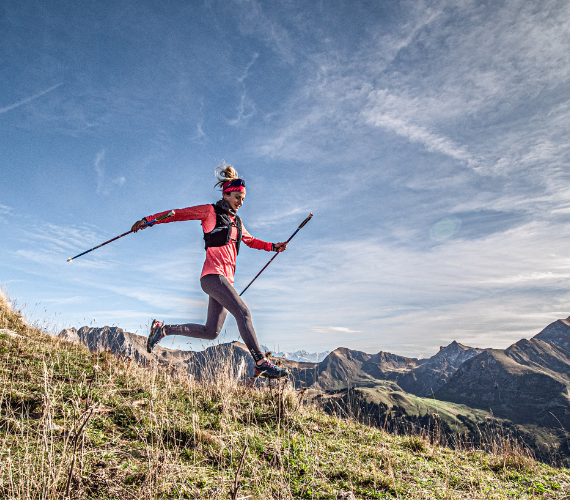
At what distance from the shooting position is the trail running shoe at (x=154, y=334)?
18.5 feet

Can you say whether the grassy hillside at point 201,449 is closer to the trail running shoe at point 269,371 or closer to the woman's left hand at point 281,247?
the trail running shoe at point 269,371

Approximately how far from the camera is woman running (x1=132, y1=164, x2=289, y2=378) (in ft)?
16.4

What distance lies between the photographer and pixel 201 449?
391 cm

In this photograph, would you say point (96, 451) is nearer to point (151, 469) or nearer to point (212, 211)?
point (151, 469)

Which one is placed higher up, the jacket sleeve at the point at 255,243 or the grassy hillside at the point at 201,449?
the jacket sleeve at the point at 255,243

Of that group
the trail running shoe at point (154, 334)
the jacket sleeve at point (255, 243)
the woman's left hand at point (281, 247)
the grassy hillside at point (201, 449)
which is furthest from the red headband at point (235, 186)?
the grassy hillside at point (201, 449)

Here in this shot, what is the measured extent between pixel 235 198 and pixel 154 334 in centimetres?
279

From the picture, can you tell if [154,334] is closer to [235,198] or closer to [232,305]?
[232,305]

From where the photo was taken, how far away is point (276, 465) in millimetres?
3824

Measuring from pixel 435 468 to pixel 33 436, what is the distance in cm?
512

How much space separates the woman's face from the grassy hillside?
3.24 meters

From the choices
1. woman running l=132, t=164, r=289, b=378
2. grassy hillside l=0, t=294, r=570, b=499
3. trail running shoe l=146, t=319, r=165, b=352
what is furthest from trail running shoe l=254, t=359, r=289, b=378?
trail running shoe l=146, t=319, r=165, b=352

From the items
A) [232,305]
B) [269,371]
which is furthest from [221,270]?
[269,371]

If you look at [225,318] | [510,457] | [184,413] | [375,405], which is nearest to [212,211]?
[225,318]
